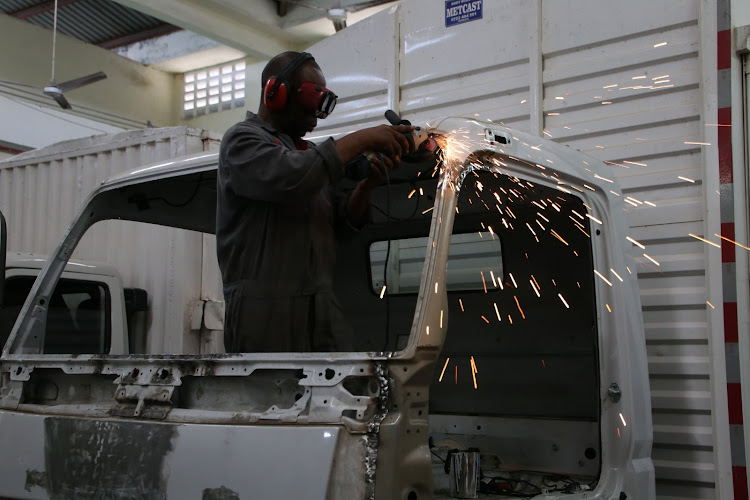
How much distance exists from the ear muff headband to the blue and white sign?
1962mm

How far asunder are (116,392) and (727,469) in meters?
2.59

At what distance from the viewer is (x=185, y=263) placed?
525 centimetres

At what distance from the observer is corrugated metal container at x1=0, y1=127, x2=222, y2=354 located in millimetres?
5281

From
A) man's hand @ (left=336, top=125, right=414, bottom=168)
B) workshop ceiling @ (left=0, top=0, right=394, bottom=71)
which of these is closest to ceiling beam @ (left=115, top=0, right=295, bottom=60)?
workshop ceiling @ (left=0, top=0, right=394, bottom=71)

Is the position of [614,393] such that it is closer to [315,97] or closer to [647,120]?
[647,120]

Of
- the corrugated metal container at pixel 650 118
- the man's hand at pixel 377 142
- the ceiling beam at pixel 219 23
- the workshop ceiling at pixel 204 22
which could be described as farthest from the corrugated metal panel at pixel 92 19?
the man's hand at pixel 377 142

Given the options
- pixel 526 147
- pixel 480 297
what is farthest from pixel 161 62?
pixel 526 147

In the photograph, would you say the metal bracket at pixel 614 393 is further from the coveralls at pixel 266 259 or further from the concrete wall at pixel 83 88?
the concrete wall at pixel 83 88

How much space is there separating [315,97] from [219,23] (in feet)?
27.7

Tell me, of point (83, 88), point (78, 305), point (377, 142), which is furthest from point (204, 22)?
point (377, 142)

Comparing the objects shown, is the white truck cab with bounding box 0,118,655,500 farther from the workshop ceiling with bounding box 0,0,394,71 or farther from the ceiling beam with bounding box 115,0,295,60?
the ceiling beam with bounding box 115,0,295,60

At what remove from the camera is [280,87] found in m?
2.87

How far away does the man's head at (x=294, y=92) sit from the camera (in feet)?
9.46

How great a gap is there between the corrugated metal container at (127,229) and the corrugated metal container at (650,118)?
5.62 ft
